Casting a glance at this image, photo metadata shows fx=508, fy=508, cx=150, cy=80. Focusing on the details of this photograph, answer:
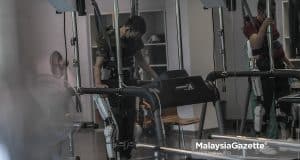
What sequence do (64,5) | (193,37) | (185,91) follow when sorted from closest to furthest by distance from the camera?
1. (185,91)
2. (64,5)
3. (193,37)

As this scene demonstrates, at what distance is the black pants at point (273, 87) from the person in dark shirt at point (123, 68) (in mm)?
1001

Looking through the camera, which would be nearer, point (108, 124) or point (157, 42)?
point (108, 124)

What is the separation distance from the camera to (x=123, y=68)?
4543mm

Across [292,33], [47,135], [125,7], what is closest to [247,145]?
[292,33]

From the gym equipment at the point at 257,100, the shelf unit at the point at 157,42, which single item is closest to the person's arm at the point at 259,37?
the gym equipment at the point at 257,100

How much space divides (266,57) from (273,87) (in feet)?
0.95

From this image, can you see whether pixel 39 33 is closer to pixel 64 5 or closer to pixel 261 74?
pixel 64 5

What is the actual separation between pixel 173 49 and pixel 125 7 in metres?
0.95

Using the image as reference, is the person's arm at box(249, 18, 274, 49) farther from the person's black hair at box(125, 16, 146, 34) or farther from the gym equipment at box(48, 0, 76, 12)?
the gym equipment at box(48, 0, 76, 12)

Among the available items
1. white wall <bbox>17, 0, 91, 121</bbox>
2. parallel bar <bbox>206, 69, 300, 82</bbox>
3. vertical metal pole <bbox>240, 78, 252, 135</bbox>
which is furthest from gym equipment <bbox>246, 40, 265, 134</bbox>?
white wall <bbox>17, 0, 91, 121</bbox>

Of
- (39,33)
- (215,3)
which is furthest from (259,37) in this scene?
(39,33)

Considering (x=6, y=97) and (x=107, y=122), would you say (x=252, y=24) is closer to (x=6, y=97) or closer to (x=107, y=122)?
(x=107, y=122)

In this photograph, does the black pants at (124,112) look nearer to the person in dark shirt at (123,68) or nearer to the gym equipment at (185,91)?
the person in dark shirt at (123,68)

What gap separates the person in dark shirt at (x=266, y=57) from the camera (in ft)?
14.8
